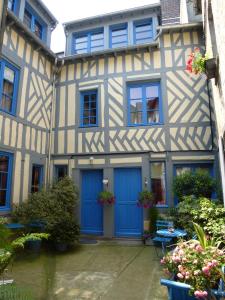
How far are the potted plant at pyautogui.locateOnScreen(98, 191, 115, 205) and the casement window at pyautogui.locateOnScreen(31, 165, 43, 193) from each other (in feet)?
6.44

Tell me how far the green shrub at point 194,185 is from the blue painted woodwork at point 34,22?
6.70 meters

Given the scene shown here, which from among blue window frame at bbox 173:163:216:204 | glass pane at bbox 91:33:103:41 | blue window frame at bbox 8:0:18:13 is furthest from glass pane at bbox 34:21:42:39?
blue window frame at bbox 173:163:216:204

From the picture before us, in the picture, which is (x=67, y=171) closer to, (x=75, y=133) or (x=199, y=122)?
(x=75, y=133)

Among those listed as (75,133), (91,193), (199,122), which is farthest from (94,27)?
(91,193)

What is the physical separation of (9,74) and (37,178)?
10.3 feet

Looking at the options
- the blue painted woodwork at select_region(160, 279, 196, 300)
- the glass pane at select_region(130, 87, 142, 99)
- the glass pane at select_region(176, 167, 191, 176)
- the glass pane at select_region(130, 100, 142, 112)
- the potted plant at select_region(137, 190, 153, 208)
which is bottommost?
the blue painted woodwork at select_region(160, 279, 196, 300)

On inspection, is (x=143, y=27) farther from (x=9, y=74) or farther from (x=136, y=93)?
(x=9, y=74)

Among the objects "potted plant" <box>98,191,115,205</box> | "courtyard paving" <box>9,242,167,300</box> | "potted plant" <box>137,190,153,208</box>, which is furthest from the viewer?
"potted plant" <box>98,191,115,205</box>

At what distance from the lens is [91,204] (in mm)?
7938

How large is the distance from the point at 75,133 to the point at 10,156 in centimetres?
232

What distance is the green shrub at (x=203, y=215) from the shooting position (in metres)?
4.85

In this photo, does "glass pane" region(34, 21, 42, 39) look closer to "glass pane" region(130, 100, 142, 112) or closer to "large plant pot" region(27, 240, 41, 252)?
"glass pane" region(130, 100, 142, 112)

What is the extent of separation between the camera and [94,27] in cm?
936

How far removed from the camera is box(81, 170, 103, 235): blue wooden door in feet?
25.7
